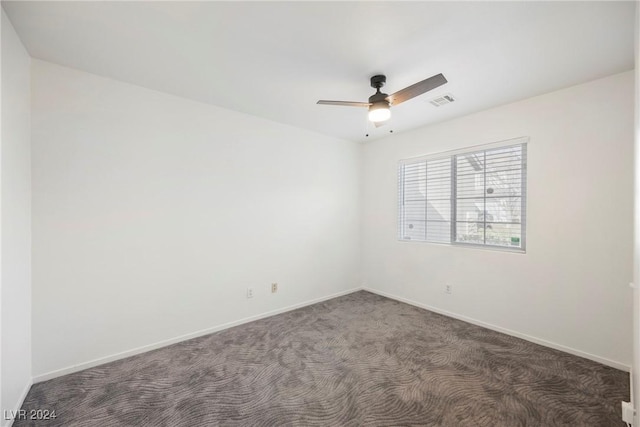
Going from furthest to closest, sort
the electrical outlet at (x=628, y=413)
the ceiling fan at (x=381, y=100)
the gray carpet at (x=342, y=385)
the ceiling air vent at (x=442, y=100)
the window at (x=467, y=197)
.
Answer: the window at (x=467, y=197) < the ceiling air vent at (x=442, y=100) < the ceiling fan at (x=381, y=100) < the gray carpet at (x=342, y=385) < the electrical outlet at (x=628, y=413)

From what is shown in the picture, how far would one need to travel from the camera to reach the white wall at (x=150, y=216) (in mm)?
2184

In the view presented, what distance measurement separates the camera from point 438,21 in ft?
5.63

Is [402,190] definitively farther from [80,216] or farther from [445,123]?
[80,216]

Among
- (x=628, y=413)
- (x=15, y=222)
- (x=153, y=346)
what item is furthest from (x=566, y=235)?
(x=15, y=222)

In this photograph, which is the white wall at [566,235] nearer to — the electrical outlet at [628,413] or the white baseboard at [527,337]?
the white baseboard at [527,337]

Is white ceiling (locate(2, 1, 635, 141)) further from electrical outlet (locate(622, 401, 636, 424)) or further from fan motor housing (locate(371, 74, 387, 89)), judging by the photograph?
electrical outlet (locate(622, 401, 636, 424))

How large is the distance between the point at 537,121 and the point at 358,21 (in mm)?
2288

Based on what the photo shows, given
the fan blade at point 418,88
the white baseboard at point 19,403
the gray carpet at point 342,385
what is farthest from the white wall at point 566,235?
the white baseboard at point 19,403

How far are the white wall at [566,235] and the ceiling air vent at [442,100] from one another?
609mm

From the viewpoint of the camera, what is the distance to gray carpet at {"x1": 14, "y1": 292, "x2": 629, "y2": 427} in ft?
5.81

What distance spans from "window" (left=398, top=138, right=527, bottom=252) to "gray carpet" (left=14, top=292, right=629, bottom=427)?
46.6 inches

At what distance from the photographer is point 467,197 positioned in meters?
3.39

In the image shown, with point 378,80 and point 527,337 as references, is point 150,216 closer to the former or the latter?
point 378,80

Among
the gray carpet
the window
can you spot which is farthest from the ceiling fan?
the gray carpet
